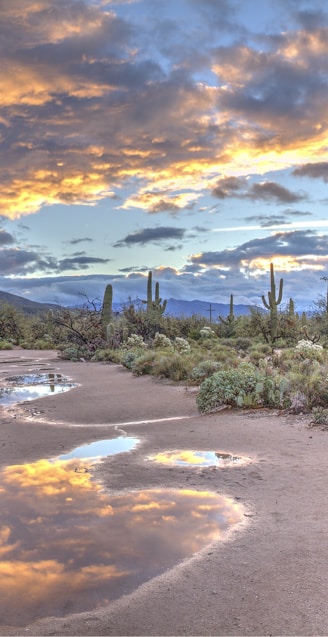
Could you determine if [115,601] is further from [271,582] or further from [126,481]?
[126,481]

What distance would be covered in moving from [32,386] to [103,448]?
9639 millimetres

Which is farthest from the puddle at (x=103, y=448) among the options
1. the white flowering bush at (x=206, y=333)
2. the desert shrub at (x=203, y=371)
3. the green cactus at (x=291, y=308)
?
the green cactus at (x=291, y=308)

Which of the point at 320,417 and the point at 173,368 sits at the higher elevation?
the point at 173,368

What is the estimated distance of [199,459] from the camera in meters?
8.16

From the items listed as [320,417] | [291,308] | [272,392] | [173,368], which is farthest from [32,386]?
[291,308]

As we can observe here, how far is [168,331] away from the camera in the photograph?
39.9 meters

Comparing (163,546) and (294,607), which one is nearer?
(294,607)

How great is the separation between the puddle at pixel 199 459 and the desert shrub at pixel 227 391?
3.69 m

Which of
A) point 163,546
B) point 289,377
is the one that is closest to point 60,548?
point 163,546

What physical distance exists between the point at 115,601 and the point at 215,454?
463cm

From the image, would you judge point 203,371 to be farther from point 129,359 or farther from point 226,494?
point 226,494

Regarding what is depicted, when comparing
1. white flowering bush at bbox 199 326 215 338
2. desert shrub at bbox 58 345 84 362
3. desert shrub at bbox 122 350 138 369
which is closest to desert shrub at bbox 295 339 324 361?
desert shrub at bbox 122 350 138 369

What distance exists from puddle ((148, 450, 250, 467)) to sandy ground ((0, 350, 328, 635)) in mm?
249

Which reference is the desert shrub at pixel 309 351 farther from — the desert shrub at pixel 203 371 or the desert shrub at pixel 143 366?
the desert shrub at pixel 143 366
